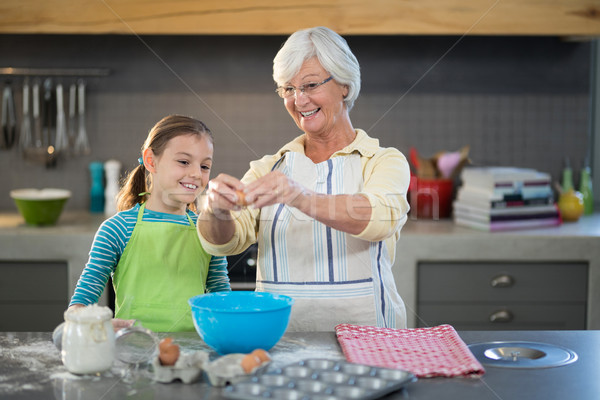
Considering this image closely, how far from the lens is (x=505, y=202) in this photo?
9.43 ft

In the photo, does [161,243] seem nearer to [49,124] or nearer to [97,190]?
[97,190]

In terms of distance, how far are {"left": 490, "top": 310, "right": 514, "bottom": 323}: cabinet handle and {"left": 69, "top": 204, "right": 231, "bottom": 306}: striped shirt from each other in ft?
4.68

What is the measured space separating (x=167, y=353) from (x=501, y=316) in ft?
6.24

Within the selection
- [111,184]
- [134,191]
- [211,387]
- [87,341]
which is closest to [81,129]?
[111,184]

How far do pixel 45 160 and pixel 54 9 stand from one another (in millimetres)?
757

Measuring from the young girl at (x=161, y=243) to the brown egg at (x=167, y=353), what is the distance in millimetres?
360

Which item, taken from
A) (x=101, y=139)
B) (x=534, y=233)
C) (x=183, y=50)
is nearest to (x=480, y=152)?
(x=534, y=233)

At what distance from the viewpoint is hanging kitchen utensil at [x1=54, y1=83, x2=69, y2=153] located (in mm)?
3201

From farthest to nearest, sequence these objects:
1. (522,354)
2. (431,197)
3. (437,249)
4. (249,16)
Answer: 1. (431,197)
2. (249,16)
3. (437,249)
4. (522,354)

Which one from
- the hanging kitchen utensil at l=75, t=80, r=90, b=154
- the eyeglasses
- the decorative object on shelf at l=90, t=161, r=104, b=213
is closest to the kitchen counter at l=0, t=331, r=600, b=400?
the eyeglasses

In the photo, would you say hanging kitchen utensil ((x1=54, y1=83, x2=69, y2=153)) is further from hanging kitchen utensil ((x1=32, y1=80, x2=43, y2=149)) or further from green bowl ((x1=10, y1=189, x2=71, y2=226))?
green bowl ((x1=10, y1=189, x2=71, y2=226))

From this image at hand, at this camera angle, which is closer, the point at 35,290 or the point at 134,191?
the point at 134,191

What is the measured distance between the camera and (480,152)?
11.0 feet

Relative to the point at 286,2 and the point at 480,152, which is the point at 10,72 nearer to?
the point at 286,2
